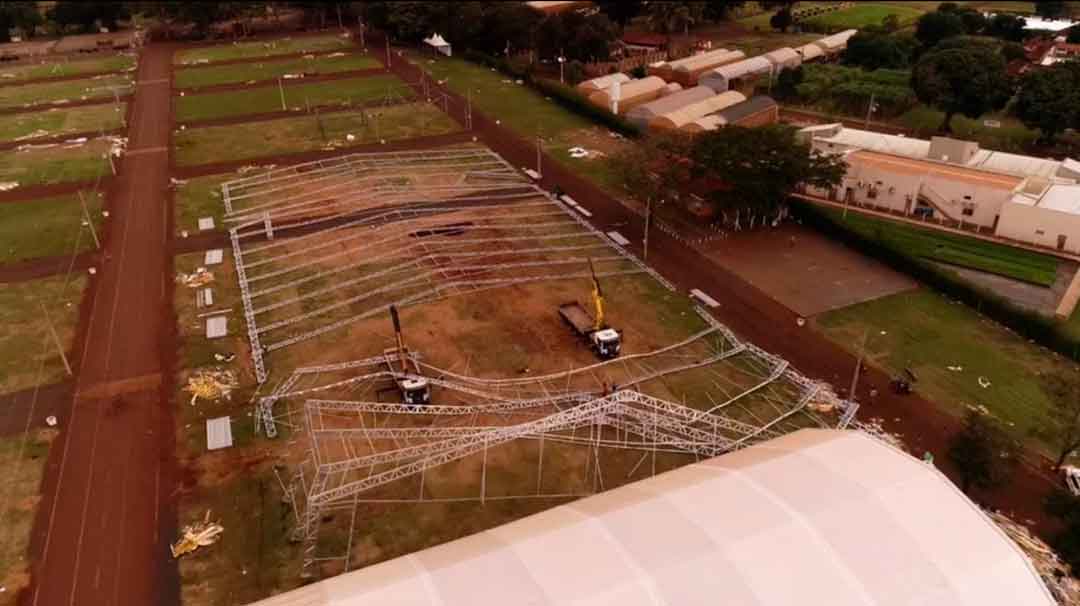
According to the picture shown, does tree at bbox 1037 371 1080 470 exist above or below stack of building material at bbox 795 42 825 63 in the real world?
below

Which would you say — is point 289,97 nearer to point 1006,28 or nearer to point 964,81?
point 964,81

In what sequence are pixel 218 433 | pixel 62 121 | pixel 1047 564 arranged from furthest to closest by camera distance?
pixel 62 121 → pixel 218 433 → pixel 1047 564

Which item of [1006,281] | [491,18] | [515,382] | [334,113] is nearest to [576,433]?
[515,382]

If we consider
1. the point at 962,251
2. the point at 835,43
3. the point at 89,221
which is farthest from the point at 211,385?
the point at 835,43

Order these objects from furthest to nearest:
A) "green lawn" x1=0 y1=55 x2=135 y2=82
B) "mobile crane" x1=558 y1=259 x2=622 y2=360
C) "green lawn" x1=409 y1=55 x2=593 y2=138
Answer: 1. "green lawn" x1=0 y1=55 x2=135 y2=82
2. "green lawn" x1=409 y1=55 x2=593 y2=138
3. "mobile crane" x1=558 y1=259 x2=622 y2=360

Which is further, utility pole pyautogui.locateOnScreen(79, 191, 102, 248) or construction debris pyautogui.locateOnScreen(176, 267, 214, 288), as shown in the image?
utility pole pyautogui.locateOnScreen(79, 191, 102, 248)

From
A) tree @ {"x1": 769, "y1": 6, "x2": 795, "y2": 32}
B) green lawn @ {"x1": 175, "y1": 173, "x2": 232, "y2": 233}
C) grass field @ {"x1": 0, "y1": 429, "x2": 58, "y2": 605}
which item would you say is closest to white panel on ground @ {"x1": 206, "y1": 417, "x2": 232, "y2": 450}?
grass field @ {"x1": 0, "y1": 429, "x2": 58, "y2": 605}

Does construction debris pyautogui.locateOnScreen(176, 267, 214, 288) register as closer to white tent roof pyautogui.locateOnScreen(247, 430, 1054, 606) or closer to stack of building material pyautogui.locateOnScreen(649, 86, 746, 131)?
white tent roof pyautogui.locateOnScreen(247, 430, 1054, 606)
